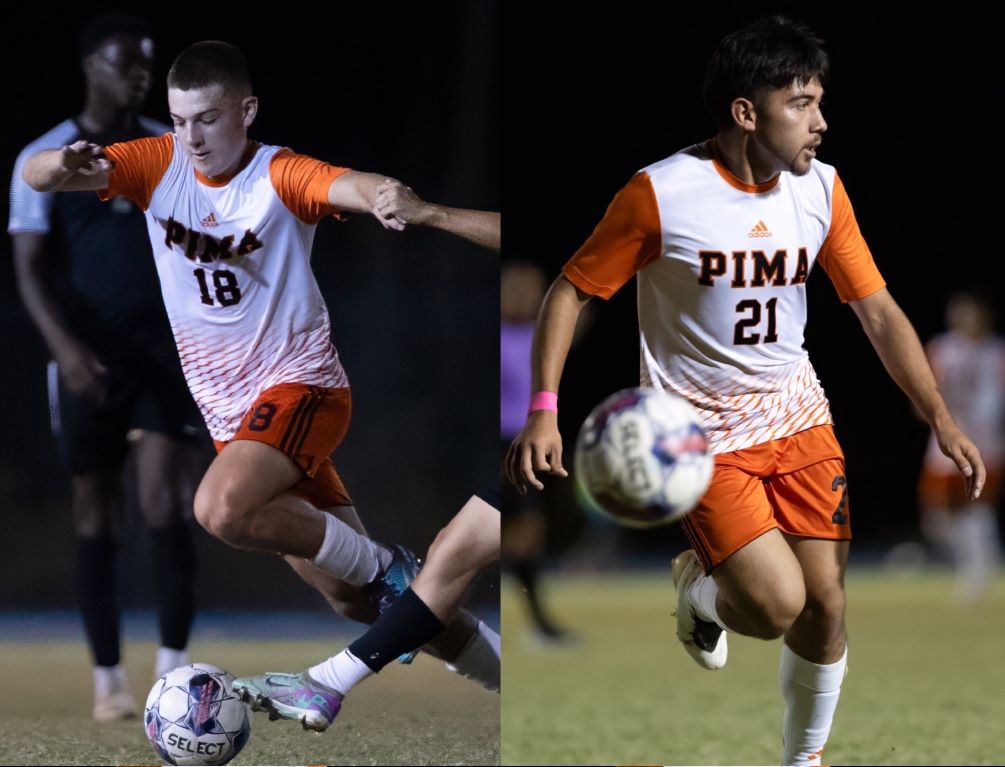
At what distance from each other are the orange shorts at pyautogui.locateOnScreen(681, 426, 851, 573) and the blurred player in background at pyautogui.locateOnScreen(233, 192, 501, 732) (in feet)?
2.13

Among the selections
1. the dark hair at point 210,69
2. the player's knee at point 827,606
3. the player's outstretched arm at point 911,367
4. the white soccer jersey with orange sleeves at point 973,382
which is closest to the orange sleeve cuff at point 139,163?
the dark hair at point 210,69

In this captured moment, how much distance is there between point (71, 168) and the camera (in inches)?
A: 163

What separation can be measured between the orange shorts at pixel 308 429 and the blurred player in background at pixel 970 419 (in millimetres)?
7893

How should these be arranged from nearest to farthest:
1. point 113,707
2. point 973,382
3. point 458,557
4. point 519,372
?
point 458,557 < point 113,707 < point 519,372 < point 973,382

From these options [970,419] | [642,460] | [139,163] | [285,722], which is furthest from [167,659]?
[970,419]

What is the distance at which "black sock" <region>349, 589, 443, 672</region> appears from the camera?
13.5 feet

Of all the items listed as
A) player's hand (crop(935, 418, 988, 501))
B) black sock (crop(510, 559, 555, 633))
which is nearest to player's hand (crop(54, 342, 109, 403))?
player's hand (crop(935, 418, 988, 501))

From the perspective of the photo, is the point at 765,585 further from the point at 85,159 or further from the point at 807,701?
the point at 85,159

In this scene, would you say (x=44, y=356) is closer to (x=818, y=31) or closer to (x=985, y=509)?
(x=818, y=31)

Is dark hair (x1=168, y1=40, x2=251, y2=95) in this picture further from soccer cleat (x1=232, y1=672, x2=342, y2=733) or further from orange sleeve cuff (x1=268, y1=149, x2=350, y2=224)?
soccer cleat (x1=232, y1=672, x2=342, y2=733)

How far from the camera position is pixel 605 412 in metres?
3.55

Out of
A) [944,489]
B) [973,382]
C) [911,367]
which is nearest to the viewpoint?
[911,367]

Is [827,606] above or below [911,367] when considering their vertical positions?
below

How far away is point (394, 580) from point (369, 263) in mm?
958
